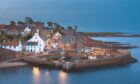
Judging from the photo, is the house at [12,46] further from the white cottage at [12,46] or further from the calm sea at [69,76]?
the calm sea at [69,76]

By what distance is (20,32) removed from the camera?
65938 mm

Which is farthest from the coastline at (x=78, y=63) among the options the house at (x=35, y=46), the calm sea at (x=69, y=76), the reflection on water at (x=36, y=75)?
the house at (x=35, y=46)

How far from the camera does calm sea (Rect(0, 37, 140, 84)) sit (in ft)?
128

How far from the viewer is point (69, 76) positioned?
1644 inches

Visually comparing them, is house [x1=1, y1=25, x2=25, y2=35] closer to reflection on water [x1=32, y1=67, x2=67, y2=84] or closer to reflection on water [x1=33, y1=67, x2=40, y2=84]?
reflection on water [x1=33, y1=67, x2=40, y2=84]

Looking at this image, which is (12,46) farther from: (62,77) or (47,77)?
(62,77)

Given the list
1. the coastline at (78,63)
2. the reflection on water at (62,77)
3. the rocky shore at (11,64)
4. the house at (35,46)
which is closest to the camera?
the reflection on water at (62,77)

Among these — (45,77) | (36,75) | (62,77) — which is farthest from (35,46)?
(62,77)

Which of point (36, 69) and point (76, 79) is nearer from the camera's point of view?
point (76, 79)

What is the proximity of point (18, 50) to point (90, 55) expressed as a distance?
8765 millimetres

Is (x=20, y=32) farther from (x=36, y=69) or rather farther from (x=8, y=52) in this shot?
(x=36, y=69)

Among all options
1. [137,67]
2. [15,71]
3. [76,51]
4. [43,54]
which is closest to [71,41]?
[76,51]

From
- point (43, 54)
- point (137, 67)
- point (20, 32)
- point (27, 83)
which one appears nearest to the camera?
point (27, 83)

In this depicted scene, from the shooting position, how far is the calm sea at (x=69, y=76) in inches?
1540
